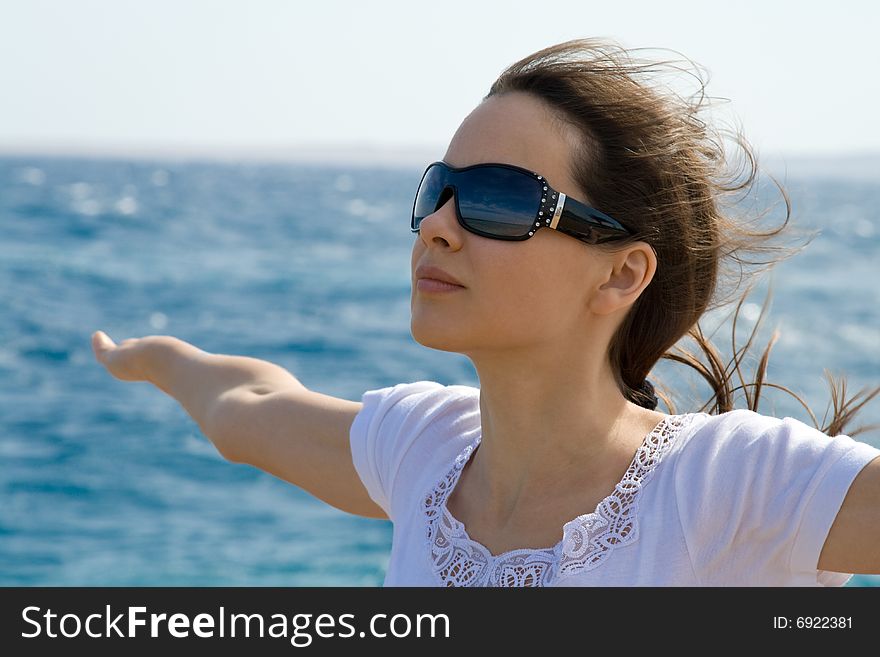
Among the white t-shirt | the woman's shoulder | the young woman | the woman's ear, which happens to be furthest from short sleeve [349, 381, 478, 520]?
the woman's shoulder

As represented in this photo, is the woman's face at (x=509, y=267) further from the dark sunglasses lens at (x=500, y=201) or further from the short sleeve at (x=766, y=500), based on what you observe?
the short sleeve at (x=766, y=500)

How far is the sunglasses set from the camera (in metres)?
2.05

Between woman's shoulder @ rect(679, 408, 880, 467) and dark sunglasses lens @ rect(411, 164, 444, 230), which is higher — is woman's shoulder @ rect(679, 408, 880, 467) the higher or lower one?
the lower one

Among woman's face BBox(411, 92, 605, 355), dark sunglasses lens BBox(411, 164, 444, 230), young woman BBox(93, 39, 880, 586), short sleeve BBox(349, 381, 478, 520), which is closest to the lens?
young woman BBox(93, 39, 880, 586)

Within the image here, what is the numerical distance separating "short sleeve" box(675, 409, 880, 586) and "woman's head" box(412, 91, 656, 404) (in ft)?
1.22

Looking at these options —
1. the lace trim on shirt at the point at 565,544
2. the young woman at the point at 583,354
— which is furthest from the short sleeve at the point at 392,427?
the lace trim on shirt at the point at 565,544

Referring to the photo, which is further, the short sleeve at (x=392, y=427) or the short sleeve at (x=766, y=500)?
the short sleeve at (x=392, y=427)

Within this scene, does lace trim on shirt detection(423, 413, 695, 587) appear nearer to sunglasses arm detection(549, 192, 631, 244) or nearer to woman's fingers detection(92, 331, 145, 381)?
sunglasses arm detection(549, 192, 631, 244)

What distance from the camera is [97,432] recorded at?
11.6 metres

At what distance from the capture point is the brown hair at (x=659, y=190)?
2107mm

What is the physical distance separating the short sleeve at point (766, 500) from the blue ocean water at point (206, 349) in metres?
0.70

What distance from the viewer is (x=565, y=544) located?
Answer: 1.97 m

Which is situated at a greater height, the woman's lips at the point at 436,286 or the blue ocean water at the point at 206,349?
the woman's lips at the point at 436,286
